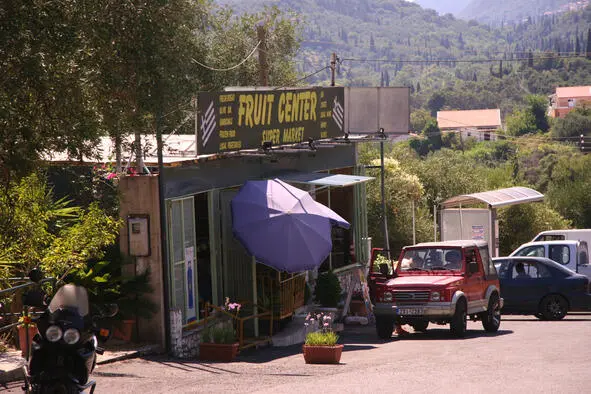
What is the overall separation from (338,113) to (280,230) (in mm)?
7203

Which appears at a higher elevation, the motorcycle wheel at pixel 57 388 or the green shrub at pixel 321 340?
the motorcycle wheel at pixel 57 388

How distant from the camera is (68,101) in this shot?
36.8ft

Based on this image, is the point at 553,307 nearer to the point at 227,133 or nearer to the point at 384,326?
the point at 384,326

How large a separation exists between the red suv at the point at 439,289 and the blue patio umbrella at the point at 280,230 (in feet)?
7.44

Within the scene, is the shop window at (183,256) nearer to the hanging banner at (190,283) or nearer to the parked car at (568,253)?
the hanging banner at (190,283)

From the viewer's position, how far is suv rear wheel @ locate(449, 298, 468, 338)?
61.0 feet

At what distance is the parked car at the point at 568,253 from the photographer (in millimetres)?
25562

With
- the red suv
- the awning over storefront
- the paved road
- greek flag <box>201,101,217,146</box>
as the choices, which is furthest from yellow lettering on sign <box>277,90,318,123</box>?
the paved road

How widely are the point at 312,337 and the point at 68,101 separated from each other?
5.83 meters

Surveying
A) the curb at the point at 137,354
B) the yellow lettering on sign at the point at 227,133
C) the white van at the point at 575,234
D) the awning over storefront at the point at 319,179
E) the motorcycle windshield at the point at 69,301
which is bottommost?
the curb at the point at 137,354

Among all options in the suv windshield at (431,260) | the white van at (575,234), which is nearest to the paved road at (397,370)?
the suv windshield at (431,260)

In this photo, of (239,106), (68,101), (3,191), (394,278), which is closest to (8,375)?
(3,191)

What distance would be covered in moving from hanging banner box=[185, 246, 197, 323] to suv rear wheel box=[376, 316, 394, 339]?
4000 millimetres

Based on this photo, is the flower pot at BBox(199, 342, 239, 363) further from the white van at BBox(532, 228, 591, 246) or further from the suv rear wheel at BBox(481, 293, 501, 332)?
the white van at BBox(532, 228, 591, 246)
